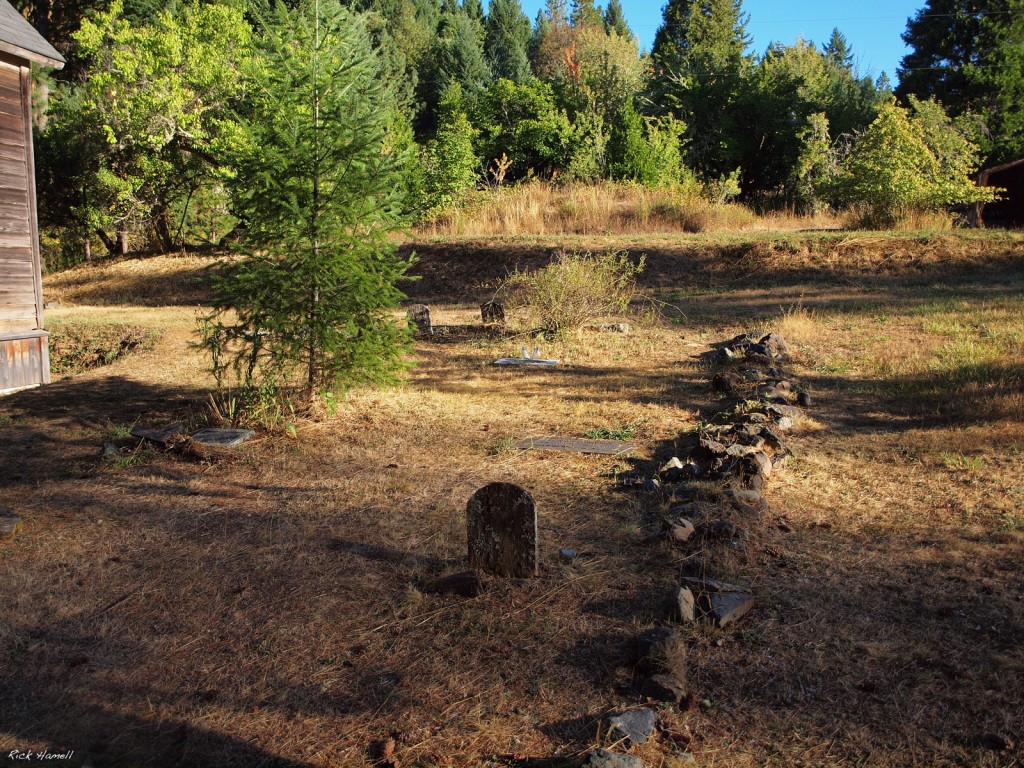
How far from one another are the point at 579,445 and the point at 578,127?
23951mm

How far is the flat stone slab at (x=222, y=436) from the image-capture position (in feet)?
23.3

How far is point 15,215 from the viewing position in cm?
1056

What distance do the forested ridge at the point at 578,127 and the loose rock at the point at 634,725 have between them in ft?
25.7

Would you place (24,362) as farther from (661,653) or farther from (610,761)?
(610,761)

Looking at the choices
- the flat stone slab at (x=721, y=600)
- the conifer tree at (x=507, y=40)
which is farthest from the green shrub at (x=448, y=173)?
the conifer tree at (x=507, y=40)

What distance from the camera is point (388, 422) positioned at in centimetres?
795

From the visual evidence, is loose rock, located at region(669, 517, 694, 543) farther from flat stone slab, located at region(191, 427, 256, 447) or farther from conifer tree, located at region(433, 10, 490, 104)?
conifer tree, located at region(433, 10, 490, 104)

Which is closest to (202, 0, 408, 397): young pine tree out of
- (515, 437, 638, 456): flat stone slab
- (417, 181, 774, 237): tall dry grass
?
(515, 437, 638, 456): flat stone slab

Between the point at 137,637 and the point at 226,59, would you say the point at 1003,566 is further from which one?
the point at 226,59

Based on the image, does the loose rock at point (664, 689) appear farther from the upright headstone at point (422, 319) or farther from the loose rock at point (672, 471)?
the upright headstone at point (422, 319)

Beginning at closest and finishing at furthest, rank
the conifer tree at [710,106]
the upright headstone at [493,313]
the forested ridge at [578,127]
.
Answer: the upright headstone at [493,313] → the forested ridge at [578,127] → the conifer tree at [710,106]

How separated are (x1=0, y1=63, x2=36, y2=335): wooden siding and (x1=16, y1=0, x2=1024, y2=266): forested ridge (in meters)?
2.82

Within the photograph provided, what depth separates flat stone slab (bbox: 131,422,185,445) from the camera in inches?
280

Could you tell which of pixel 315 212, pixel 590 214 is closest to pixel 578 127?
pixel 590 214
